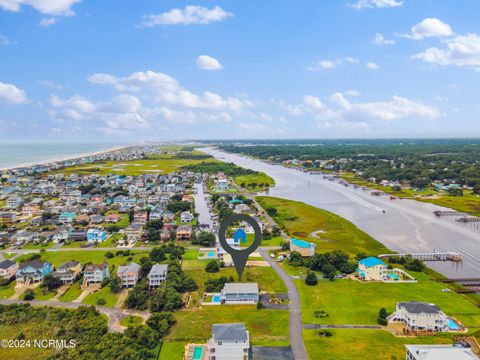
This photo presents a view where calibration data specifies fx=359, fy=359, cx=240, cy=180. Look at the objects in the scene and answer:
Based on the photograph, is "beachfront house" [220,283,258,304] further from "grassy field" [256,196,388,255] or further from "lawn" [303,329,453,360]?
"grassy field" [256,196,388,255]

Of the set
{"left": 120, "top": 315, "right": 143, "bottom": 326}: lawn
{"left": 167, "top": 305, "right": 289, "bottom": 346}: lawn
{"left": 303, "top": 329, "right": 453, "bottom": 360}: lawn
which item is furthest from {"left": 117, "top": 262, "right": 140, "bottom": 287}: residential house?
{"left": 303, "top": 329, "right": 453, "bottom": 360}: lawn

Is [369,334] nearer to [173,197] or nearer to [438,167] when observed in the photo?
[173,197]

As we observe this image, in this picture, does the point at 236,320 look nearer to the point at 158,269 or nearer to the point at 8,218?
the point at 158,269

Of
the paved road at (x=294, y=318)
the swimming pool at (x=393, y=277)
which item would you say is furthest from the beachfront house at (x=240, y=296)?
the swimming pool at (x=393, y=277)

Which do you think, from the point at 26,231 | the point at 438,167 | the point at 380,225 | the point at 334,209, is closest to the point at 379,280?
the point at 380,225

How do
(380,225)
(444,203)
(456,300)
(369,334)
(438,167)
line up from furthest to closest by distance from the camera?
1. (438,167)
2. (444,203)
3. (380,225)
4. (456,300)
5. (369,334)

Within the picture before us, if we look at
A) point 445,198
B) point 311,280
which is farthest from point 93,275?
point 445,198
